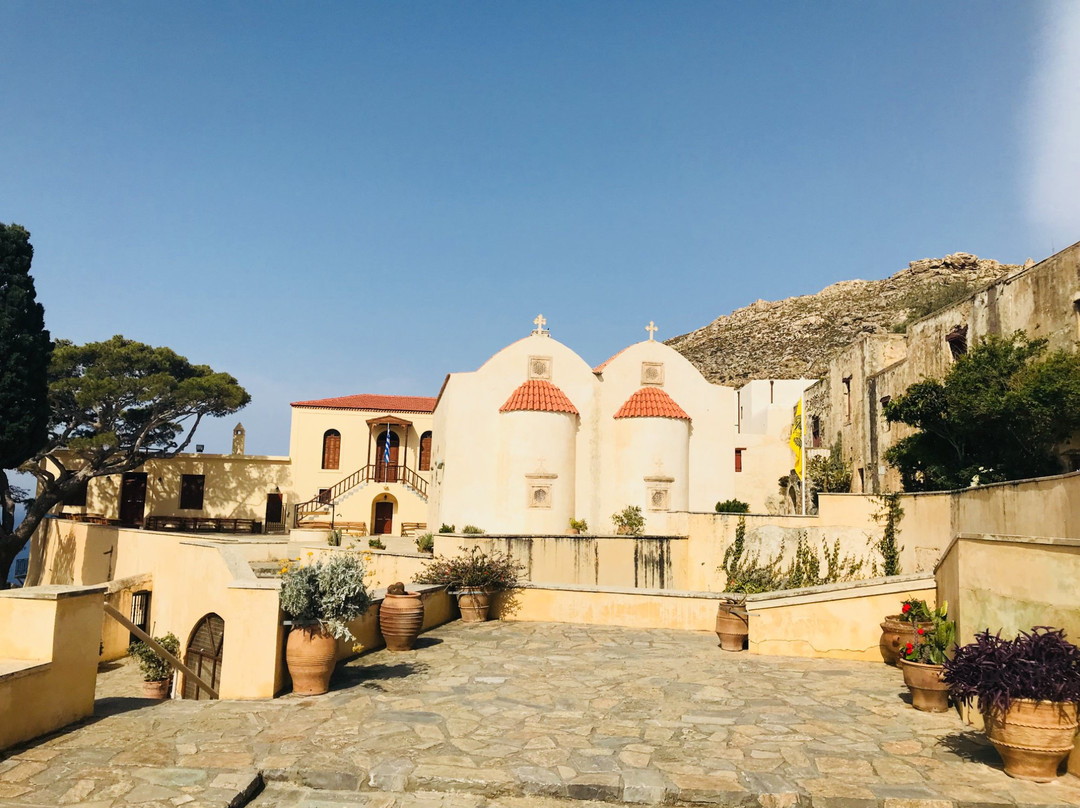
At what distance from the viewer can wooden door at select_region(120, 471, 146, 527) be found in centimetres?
3519

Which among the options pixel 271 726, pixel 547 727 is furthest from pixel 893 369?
pixel 271 726

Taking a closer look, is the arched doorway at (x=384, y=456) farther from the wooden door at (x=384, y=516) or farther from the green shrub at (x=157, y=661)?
the green shrub at (x=157, y=661)

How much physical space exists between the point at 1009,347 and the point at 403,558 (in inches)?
604

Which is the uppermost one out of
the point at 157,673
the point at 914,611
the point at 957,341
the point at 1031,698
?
the point at 957,341

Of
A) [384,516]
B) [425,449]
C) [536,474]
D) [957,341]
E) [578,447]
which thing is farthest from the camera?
[425,449]

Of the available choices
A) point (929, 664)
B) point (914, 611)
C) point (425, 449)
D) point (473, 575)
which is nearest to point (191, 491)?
point (425, 449)

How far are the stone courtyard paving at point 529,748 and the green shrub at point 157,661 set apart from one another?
27.2ft

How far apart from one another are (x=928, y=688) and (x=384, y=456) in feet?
98.8

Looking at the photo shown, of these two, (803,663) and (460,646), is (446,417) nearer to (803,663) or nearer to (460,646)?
(460,646)

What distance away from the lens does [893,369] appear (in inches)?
957

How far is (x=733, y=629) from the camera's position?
454 inches

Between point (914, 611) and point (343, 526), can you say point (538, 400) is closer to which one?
point (343, 526)

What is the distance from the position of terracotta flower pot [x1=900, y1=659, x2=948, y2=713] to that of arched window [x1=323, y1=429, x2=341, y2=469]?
1226 inches

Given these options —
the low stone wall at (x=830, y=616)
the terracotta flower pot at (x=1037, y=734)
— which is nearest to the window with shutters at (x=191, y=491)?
the low stone wall at (x=830, y=616)
